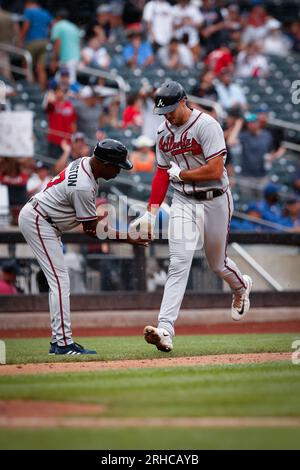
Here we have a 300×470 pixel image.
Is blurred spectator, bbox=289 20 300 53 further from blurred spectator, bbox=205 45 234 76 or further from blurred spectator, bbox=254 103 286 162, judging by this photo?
blurred spectator, bbox=254 103 286 162

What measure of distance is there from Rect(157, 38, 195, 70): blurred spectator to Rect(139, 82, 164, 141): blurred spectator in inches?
96.3

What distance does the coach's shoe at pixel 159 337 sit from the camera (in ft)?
27.4

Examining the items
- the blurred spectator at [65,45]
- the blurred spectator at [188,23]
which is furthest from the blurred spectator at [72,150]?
the blurred spectator at [188,23]

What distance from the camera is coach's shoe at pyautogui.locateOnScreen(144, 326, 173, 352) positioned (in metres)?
8.36

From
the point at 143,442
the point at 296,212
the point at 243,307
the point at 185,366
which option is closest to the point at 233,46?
the point at 296,212

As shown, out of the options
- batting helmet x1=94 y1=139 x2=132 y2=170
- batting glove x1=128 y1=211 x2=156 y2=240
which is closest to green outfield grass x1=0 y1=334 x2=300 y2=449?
batting glove x1=128 y1=211 x2=156 y2=240

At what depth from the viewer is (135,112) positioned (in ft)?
56.6

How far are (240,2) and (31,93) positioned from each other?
6.93 metres

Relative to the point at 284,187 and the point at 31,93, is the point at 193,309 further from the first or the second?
the point at 31,93

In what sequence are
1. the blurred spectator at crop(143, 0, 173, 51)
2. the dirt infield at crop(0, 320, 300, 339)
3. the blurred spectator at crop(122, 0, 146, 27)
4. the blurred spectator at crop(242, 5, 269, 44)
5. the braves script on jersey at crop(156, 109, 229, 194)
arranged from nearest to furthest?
the braves script on jersey at crop(156, 109, 229, 194)
the dirt infield at crop(0, 320, 300, 339)
the blurred spectator at crop(143, 0, 173, 51)
the blurred spectator at crop(122, 0, 146, 27)
the blurred spectator at crop(242, 5, 269, 44)

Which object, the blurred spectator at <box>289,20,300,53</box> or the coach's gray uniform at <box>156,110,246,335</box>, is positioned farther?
the blurred spectator at <box>289,20,300,53</box>

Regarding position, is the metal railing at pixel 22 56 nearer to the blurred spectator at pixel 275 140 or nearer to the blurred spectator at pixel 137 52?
the blurred spectator at pixel 137 52

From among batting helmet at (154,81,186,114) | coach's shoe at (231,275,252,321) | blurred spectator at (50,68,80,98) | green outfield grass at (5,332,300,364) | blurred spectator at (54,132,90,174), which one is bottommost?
green outfield grass at (5,332,300,364)

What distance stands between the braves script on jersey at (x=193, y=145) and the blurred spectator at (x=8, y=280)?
5.03 m
